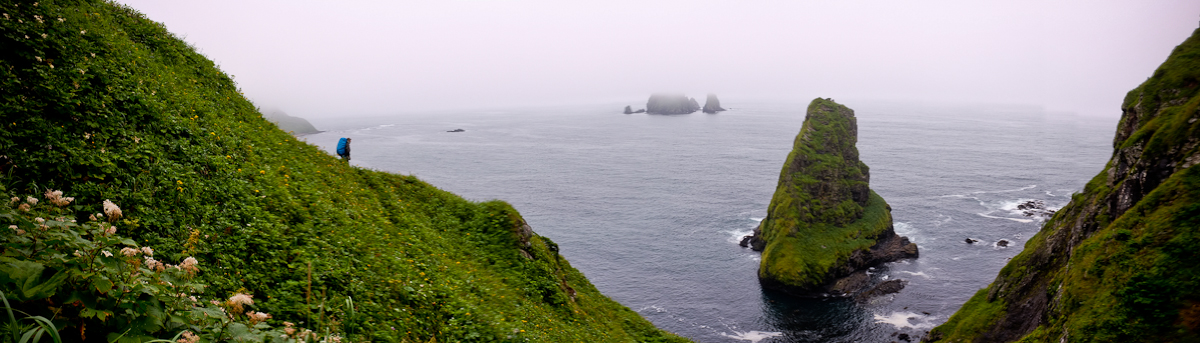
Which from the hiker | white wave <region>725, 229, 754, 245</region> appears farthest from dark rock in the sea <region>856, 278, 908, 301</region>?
the hiker

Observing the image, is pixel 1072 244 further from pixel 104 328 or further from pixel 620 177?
pixel 620 177

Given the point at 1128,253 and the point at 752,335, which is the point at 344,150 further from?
the point at 752,335

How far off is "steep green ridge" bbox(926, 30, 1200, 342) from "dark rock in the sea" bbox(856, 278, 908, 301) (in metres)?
18.4

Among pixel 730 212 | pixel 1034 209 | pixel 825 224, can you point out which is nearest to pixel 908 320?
pixel 825 224

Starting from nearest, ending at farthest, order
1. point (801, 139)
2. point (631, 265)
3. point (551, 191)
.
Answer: point (631, 265) < point (801, 139) < point (551, 191)

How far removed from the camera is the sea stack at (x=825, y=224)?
6888 cm

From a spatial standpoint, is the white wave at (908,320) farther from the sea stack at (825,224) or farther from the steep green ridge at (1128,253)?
the steep green ridge at (1128,253)

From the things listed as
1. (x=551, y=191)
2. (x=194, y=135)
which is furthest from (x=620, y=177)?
(x=194, y=135)

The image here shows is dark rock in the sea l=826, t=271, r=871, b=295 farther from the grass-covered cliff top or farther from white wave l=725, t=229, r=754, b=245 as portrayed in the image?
white wave l=725, t=229, r=754, b=245

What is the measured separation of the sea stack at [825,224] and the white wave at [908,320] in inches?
279

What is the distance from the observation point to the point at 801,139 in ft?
298

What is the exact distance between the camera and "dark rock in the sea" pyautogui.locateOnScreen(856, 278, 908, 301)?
66.0 meters

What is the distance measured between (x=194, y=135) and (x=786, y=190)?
80.0 meters

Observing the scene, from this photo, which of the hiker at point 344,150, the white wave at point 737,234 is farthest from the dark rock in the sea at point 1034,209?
the hiker at point 344,150
